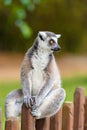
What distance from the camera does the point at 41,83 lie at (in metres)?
4.17

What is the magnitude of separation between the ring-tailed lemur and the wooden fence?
3.7 inches

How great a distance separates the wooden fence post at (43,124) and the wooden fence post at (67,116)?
212 mm

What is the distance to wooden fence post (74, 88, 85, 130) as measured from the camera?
4324 mm

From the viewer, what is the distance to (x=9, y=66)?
16938 mm

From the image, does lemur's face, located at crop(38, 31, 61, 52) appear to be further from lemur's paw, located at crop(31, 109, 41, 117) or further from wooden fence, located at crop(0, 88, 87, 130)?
lemur's paw, located at crop(31, 109, 41, 117)

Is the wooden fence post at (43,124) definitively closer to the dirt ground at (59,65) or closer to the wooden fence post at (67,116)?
the wooden fence post at (67,116)

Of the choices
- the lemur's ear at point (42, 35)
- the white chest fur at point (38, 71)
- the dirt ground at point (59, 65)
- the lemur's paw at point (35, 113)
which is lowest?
the lemur's paw at point (35, 113)

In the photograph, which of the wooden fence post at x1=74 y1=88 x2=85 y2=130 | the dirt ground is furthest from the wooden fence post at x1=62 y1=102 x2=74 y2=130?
the dirt ground

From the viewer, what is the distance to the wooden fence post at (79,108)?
432 centimetres

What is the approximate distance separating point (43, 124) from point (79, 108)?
44 centimetres

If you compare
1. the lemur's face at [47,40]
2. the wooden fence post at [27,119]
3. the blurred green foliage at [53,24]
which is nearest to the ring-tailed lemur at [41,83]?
the lemur's face at [47,40]

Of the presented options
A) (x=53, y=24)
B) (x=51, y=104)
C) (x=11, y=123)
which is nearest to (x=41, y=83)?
(x=51, y=104)

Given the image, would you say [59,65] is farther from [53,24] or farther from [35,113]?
[35,113]

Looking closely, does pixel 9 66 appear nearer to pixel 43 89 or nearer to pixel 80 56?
pixel 80 56
